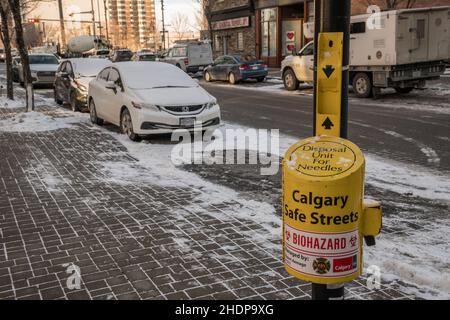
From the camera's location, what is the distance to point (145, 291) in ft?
13.5

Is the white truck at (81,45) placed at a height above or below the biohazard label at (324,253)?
above

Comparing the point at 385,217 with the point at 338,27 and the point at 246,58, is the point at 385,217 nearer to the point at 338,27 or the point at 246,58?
the point at 338,27

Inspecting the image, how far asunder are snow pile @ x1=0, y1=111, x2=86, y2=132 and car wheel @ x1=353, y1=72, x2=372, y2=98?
938 centimetres

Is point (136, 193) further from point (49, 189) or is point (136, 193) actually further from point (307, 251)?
point (307, 251)

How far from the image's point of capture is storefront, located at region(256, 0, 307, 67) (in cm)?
3344

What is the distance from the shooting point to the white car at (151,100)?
10281 millimetres

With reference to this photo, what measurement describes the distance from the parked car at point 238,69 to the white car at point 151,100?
44.8 feet

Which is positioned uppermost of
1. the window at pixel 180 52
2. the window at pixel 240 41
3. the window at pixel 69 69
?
the window at pixel 240 41

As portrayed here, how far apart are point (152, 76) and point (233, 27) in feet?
99.2

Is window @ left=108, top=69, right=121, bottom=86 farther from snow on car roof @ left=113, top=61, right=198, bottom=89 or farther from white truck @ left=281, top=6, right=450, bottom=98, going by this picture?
white truck @ left=281, top=6, right=450, bottom=98

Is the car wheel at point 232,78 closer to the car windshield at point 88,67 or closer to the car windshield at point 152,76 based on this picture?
the car windshield at point 88,67

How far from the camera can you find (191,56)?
107 feet

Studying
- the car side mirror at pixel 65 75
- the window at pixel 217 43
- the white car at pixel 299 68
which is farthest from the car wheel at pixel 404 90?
the window at pixel 217 43

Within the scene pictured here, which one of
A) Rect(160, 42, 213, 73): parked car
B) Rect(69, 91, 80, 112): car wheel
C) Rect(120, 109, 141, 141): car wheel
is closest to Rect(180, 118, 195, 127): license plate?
Rect(120, 109, 141, 141): car wheel
